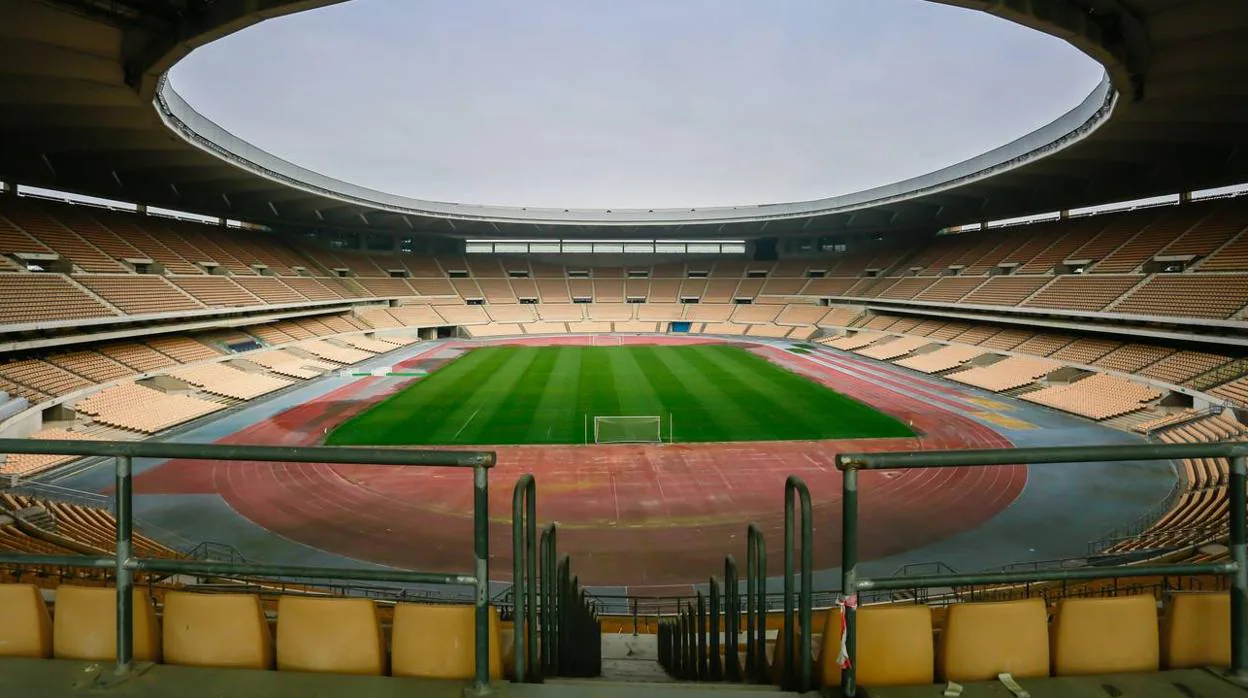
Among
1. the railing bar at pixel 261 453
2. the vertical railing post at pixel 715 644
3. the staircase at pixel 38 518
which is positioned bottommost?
the staircase at pixel 38 518

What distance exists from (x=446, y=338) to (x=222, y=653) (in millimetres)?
59632

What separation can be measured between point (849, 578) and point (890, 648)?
0.59 metres

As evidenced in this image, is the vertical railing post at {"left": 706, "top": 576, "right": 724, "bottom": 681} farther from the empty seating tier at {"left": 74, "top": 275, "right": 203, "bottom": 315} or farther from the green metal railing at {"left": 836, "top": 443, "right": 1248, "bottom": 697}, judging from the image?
the empty seating tier at {"left": 74, "top": 275, "right": 203, "bottom": 315}

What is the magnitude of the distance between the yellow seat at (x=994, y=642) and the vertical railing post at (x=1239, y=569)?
0.69 metres

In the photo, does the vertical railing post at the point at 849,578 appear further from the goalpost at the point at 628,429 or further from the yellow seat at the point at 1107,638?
the goalpost at the point at 628,429

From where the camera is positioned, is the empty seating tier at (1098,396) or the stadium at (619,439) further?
the empty seating tier at (1098,396)

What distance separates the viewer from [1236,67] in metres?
18.0

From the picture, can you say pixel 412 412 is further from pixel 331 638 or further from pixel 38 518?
pixel 331 638

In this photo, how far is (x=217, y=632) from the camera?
2.83 m

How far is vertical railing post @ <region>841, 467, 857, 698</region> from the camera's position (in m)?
2.40

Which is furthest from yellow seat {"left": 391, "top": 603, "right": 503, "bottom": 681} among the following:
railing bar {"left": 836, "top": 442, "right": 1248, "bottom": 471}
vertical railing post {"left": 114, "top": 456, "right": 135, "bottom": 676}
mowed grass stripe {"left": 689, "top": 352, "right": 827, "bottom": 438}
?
mowed grass stripe {"left": 689, "top": 352, "right": 827, "bottom": 438}

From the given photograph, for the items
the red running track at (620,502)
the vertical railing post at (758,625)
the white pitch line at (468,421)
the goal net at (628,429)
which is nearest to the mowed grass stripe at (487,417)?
the white pitch line at (468,421)

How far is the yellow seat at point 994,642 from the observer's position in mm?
2707

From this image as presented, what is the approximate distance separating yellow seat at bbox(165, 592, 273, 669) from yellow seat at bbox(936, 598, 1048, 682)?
9.82ft
